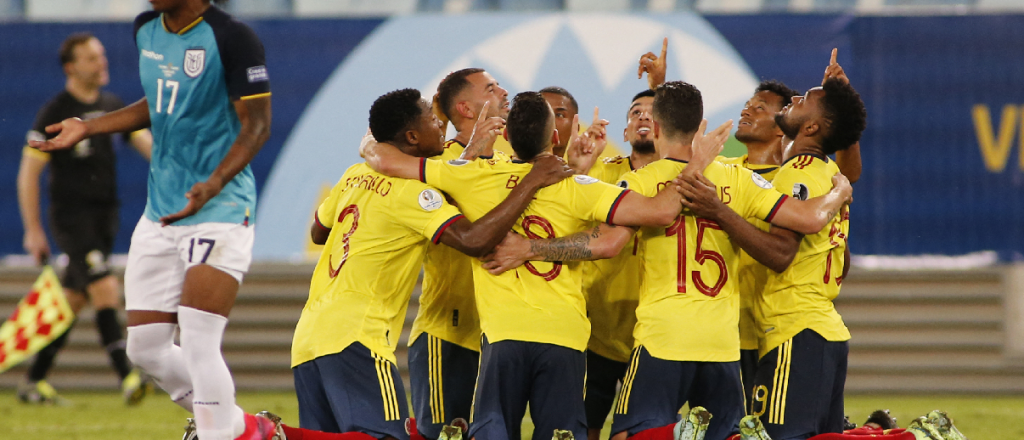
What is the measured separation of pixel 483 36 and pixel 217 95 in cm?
446

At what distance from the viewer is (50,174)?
7.83 meters

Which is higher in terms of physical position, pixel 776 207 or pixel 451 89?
pixel 451 89

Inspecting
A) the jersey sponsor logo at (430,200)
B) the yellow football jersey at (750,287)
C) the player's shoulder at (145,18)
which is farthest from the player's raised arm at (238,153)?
the yellow football jersey at (750,287)

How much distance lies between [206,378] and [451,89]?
2022 millimetres

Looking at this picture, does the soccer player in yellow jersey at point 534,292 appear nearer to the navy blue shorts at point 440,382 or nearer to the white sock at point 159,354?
the navy blue shorts at point 440,382

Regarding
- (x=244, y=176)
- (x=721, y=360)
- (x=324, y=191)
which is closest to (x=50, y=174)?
(x=324, y=191)

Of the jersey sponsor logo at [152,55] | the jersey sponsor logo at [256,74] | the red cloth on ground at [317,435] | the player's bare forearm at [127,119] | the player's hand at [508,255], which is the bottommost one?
the red cloth on ground at [317,435]

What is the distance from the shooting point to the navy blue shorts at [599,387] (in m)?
5.29

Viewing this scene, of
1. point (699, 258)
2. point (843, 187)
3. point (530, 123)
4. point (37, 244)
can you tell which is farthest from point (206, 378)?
point (37, 244)

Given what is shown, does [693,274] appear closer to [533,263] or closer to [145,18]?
Result: [533,263]

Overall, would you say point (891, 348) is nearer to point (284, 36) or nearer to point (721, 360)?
point (721, 360)

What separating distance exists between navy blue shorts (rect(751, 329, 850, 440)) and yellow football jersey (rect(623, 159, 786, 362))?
27cm

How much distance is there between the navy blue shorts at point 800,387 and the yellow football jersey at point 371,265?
1.56m

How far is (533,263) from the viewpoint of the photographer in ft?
14.1
